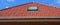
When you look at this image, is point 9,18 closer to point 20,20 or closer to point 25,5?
point 20,20

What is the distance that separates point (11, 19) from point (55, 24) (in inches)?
72.8

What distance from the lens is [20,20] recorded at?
6.00 metres

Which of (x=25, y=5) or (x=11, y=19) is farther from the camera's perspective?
(x=25, y=5)

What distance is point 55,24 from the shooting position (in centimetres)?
613

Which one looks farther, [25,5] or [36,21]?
[25,5]

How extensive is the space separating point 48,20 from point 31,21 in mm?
696

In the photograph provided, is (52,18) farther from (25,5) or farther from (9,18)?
(25,5)

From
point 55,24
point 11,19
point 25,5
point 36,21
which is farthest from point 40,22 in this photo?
point 25,5

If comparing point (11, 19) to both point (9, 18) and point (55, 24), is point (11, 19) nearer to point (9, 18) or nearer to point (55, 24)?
point (9, 18)

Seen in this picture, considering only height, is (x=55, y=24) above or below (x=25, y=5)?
below

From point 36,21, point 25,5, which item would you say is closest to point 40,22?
point 36,21

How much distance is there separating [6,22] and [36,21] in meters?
1.25

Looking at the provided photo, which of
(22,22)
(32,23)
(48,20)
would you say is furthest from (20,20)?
(48,20)

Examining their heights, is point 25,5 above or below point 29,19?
above
